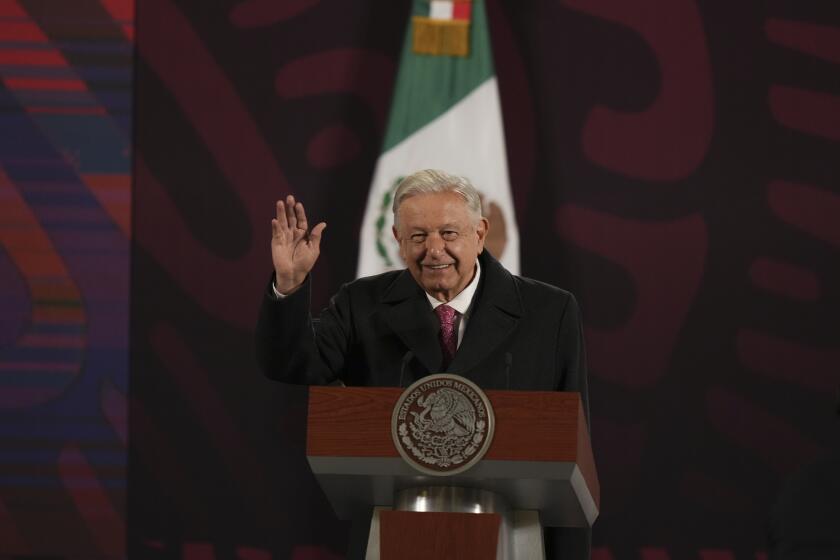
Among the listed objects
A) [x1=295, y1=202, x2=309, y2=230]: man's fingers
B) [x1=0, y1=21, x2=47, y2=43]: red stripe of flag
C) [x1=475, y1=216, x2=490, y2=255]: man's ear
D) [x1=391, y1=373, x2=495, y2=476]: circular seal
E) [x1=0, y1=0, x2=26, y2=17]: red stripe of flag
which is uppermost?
[x1=0, y1=0, x2=26, y2=17]: red stripe of flag

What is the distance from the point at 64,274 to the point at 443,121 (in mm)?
1618

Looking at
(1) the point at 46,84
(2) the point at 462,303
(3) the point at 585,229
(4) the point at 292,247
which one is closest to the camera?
(4) the point at 292,247

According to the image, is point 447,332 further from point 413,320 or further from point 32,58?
point 32,58

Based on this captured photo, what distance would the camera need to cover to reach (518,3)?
5.68 m

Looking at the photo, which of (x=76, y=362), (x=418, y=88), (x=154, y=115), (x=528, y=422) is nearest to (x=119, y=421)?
(x=76, y=362)

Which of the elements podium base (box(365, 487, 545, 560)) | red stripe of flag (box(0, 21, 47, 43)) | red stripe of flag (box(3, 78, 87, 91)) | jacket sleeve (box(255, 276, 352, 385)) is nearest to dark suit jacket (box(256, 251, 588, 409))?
jacket sleeve (box(255, 276, 352, 385))

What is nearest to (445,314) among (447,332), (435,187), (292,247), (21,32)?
(447,332)

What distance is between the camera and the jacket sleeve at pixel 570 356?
11.1 ft

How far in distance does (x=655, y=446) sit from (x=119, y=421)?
2081 mm

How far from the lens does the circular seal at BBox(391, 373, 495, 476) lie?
8.96ft

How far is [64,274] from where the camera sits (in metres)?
5.57

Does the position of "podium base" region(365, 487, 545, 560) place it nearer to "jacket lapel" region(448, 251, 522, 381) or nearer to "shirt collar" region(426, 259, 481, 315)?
"jacket lapel" region(448, 251, 522, 381)

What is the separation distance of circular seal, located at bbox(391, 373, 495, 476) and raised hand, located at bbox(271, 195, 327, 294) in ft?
1.79

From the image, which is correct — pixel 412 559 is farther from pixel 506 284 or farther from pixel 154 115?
pixel 154 115
